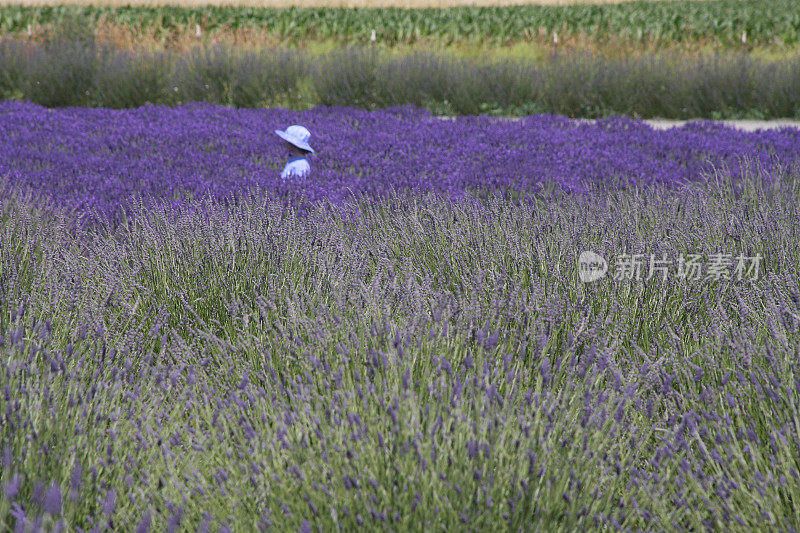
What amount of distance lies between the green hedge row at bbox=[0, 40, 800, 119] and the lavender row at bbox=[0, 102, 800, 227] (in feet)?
8.49

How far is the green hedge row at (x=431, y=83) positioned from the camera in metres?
11.8

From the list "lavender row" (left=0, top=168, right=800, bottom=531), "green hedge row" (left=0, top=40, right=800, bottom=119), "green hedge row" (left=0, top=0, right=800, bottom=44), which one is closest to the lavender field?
"lavender row" (left=0, top=168, right=800, bottom=531)

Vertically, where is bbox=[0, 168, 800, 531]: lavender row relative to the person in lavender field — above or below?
above

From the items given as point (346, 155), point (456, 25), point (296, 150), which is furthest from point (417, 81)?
point (456, 25)

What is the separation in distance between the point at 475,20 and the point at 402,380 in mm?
21626

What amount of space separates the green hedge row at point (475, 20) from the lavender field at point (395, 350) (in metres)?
14.5

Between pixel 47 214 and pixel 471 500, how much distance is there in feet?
13.1

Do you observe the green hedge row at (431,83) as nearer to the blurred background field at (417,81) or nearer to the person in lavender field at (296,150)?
the blurred background field at (417,81)

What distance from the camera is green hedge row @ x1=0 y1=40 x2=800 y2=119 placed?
11.8 m

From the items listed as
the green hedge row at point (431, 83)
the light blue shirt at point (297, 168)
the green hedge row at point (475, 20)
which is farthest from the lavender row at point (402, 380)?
the green hedge row at point (475, 20)

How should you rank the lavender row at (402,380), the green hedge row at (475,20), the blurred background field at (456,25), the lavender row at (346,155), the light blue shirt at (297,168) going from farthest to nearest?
the green hedge row at (475,20) → the blurred background field at (456,25) → the light blue shirt at (297,168) → the lavender row at (346,155) → the lavender row at (402,380)

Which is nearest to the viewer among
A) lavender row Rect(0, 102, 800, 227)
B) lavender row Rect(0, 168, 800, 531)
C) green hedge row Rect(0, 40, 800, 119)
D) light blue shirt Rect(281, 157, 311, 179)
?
lavender row Rect(0, 168, 800, 531)

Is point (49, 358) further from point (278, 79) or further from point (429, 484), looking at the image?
point (278, 79)

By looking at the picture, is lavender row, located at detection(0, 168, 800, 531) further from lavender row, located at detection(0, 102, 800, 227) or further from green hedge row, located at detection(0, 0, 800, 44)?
green hedge row, located at detection(0, 0, 800, 44)
